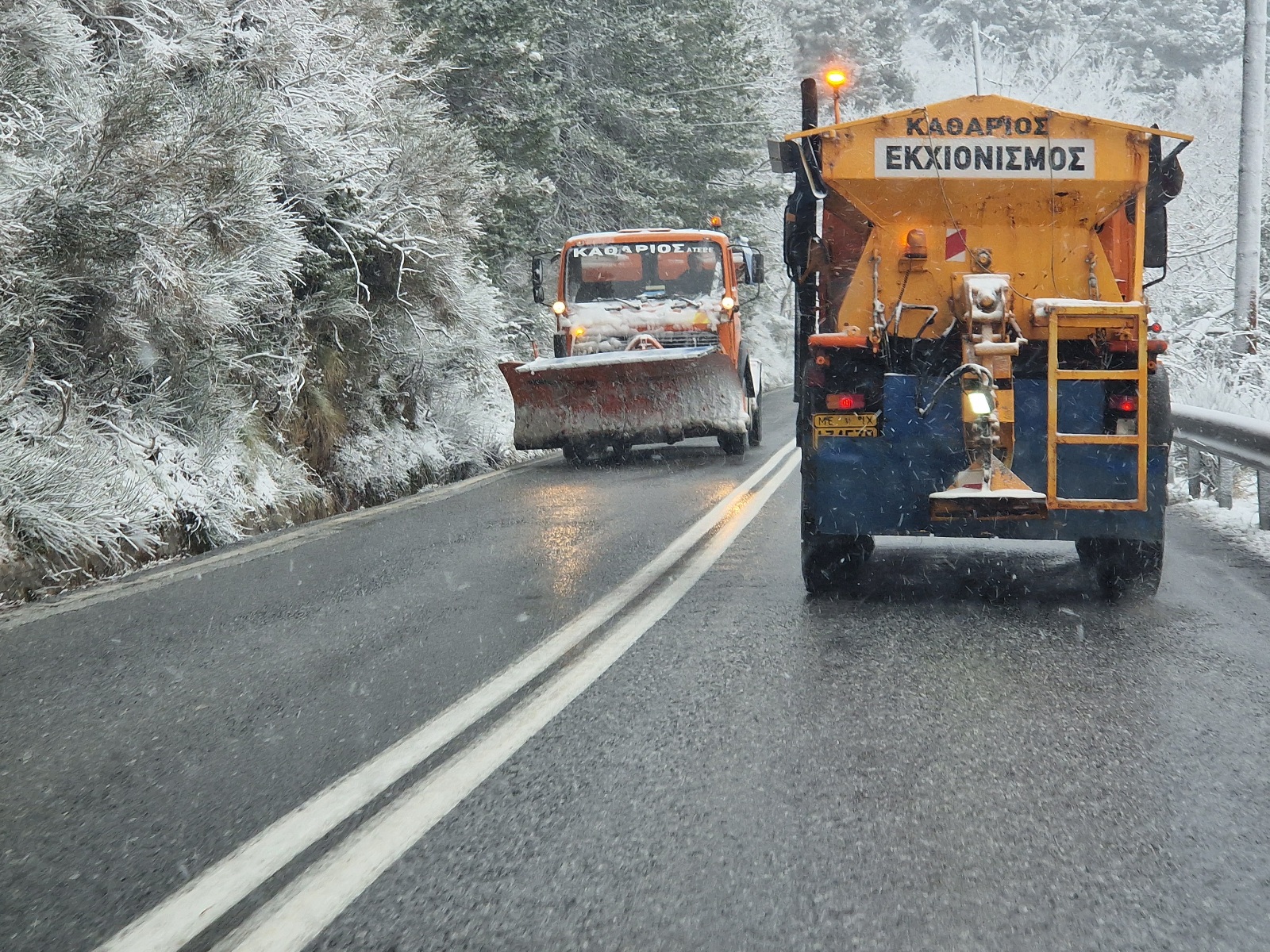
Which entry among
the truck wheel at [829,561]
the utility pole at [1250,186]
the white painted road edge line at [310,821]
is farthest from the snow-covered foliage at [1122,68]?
the white painted road edge line at [310,821]

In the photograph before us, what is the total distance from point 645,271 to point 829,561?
31.0 feet

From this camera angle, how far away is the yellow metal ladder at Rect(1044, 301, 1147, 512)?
20.1 feet

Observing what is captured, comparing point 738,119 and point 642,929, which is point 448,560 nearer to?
point 642,929

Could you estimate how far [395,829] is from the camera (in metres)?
3.34

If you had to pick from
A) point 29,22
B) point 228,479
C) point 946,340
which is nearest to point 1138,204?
point 946,340

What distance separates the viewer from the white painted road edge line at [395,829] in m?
2.76

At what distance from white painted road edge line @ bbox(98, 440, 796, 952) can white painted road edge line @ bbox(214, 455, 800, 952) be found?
9cm

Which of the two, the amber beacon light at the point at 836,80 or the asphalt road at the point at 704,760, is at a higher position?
the amber beacon light at the point at 836,80

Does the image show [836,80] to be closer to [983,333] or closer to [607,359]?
[983,333]

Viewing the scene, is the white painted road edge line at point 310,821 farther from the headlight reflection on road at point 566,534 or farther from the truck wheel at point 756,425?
the truck wheel at point 756,425

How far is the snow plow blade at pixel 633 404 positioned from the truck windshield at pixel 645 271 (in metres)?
1.50

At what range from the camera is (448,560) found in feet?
25.8

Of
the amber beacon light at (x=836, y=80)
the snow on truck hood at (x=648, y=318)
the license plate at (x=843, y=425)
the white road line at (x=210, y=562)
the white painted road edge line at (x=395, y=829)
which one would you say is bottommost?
the white road line at (x=210, y=562)

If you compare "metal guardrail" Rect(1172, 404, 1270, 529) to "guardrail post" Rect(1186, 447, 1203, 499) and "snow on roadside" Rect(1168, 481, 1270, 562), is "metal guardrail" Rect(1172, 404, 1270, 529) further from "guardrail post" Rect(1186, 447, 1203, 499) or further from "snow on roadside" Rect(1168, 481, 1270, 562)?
"guardrail post" Rect(1186, 447, 1203, 499)
